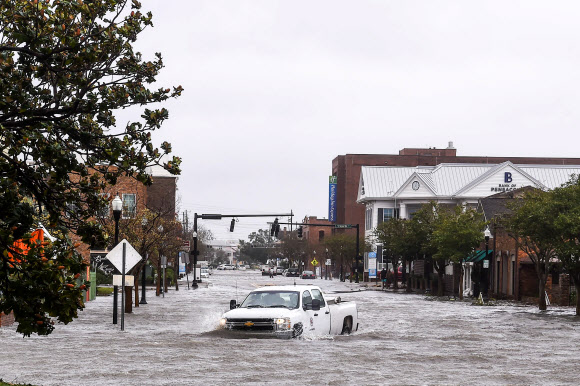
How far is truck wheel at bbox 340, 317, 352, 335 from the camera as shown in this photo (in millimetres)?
26516

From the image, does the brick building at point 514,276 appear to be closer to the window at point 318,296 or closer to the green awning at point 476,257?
the green awning at point 476,257

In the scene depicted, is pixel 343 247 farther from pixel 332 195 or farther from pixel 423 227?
pixel 423 227

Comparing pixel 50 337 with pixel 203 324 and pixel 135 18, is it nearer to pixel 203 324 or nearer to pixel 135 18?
pixel 203 324

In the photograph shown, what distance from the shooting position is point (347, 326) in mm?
26891

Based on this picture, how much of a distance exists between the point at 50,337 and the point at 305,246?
5699 inches

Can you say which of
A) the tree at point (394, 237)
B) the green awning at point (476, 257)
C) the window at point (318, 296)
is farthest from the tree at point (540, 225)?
the tree at point (394, 237)

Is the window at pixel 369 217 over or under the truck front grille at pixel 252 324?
over

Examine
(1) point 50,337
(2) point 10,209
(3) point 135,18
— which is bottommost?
(1) point 50,337

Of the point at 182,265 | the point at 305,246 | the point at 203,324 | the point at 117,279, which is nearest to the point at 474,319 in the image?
the point at 203,324

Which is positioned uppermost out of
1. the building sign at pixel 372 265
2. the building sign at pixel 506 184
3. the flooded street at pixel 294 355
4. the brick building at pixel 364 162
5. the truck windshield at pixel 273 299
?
the brick building at pixel 364 162

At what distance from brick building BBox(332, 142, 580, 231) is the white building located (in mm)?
20838

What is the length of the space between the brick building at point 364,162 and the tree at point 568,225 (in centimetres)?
10020

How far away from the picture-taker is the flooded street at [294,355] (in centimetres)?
1716

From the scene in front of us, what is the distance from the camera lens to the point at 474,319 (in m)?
36.9
